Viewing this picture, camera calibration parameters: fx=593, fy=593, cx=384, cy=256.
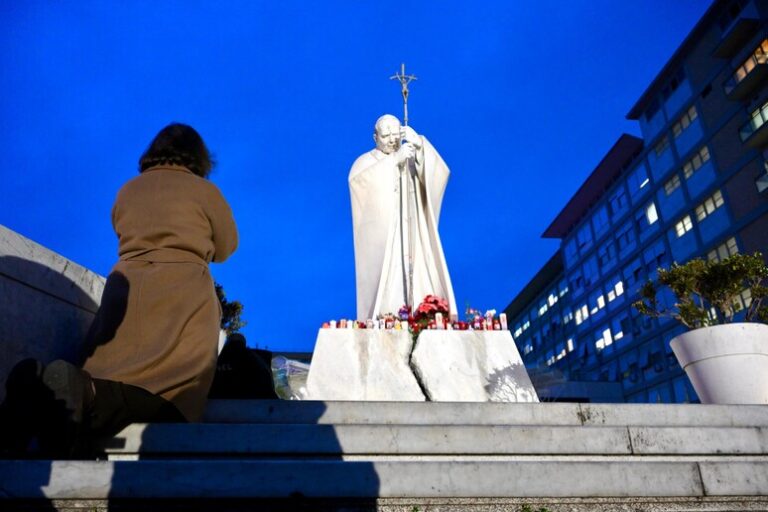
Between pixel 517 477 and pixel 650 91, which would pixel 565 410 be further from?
pixel 650 91

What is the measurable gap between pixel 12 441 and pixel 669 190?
143 feet

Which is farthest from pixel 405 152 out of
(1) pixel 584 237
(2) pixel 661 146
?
(1) pixel 584 237

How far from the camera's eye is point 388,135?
409 inches

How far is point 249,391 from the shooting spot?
434 cm

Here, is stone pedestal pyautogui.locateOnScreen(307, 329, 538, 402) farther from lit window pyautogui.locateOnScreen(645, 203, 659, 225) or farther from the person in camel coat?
lit window pyautogui.locateOnScreen(645, 203, 659, 225)

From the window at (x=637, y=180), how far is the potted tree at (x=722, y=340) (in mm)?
40668

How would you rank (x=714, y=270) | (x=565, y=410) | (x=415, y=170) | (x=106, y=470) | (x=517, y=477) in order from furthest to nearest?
(x=415, y=170)
(x=714, y=270)
(x=565, y=410)
(x=517, y=477)
(x=106, y=470)

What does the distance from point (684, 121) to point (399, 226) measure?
118 ft

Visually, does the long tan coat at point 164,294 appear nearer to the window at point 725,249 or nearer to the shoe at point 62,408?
the shoe at point 62,408

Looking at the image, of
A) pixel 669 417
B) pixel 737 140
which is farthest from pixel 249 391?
pixel 737 140

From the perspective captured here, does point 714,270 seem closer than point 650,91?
Yes

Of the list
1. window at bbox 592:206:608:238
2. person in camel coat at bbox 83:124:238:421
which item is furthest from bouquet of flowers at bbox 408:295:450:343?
window at bbox 592:206:608:238

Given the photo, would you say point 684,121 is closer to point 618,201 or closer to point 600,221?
point 618,201

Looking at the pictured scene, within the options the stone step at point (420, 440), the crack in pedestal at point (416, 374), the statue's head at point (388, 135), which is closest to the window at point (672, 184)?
the statue's head at point (388, 135)
